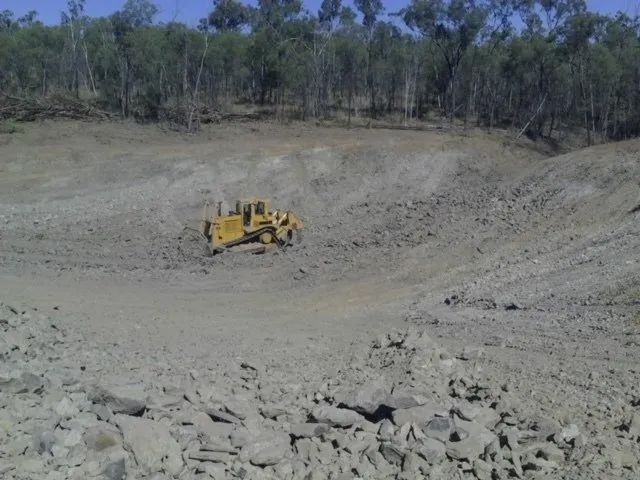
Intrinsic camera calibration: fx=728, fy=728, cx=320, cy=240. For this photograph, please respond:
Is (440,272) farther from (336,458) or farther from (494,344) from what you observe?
(336,458)

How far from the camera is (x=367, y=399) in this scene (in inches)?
339

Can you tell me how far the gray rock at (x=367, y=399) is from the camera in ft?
28.1

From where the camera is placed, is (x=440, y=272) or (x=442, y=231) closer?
(x=440, y=272)

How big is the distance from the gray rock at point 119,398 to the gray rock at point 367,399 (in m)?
2.40

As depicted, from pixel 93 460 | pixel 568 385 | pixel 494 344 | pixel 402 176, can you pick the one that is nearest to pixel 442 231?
pixel 402 176

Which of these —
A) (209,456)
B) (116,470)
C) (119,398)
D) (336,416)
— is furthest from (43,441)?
(336,416)

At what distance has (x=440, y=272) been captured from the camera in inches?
721

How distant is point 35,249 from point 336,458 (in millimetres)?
15605

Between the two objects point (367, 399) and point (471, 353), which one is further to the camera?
point (471, 353)

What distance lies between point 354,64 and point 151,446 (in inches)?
1674

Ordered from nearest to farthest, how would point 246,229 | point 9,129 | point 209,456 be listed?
point 209,456
point 246,229
point 9,129

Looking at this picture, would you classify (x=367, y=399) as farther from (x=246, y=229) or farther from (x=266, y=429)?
(x=246, y=229)

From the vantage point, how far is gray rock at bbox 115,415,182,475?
705 centimetres

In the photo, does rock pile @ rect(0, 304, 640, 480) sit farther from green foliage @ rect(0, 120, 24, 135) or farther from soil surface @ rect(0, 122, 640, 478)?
green foliage @ rect(0, 120, 24, 135)
